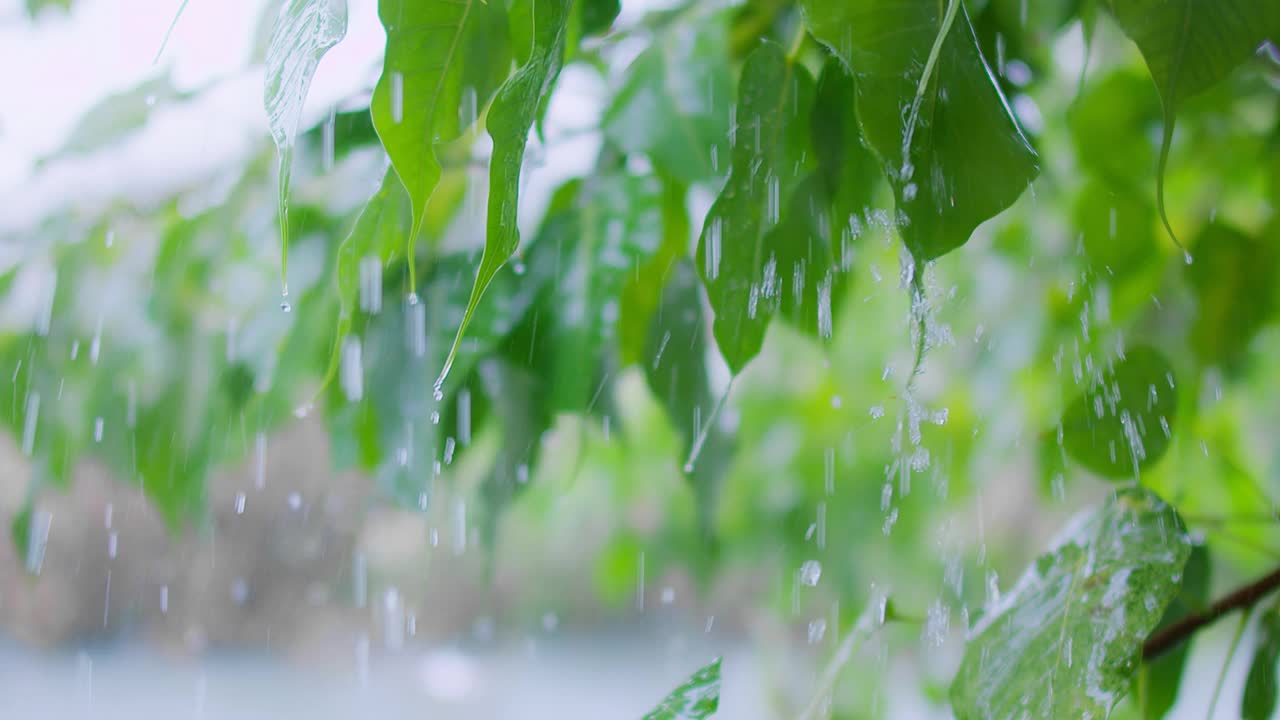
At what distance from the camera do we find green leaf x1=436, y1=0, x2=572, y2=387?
21cm

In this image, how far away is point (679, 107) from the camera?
0.44 metres

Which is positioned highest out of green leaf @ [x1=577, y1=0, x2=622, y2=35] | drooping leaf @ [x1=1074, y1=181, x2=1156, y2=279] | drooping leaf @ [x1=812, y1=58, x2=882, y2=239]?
green leaf @ [x1=577, y1=0, x2=622, y2=35]

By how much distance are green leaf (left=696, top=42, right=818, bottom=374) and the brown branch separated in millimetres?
221

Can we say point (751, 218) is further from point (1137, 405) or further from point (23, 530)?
point (23, 530)

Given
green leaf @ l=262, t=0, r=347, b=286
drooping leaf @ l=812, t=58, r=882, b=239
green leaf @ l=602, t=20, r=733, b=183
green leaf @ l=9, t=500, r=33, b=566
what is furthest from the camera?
green leaf @ l=9, t=500, r=33, b=566

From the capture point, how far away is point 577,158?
22.4 inches

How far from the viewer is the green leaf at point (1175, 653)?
41 centimetres

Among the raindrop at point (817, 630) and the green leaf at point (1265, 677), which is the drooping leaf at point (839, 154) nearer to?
the green leaf at point (1265, 677)

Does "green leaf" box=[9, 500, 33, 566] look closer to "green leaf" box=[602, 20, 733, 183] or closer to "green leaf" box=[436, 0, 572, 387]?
"green leaf" box=[602, 20, 733, 183]

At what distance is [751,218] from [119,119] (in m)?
0.46

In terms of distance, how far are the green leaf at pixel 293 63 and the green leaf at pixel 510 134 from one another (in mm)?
36

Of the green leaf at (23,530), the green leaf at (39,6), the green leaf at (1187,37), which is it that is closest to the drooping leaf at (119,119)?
the green leaf at (39,6)

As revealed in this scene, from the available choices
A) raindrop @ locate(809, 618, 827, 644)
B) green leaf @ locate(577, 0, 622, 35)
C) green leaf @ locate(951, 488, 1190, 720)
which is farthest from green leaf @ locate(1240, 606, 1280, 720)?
raindrop @ locate(809, 618, 827, 644)

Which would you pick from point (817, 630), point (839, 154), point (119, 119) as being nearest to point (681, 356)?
point (839, 154)
